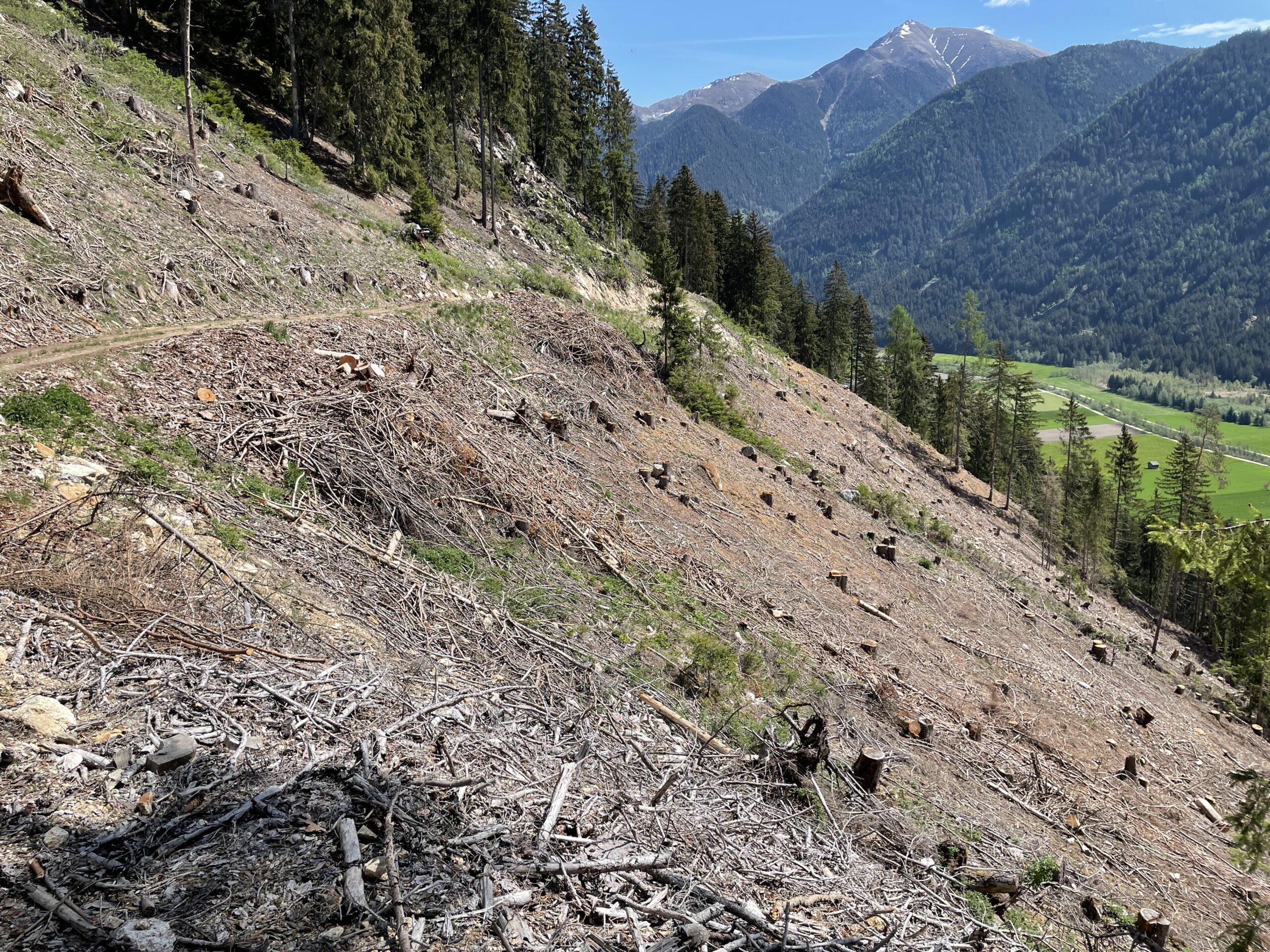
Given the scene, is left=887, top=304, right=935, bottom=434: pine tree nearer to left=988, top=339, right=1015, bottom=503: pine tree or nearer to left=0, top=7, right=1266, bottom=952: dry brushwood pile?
left=988, top=339, right=1015, bottom=503: pine tree

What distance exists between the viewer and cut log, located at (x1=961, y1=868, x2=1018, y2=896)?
23.3 ft

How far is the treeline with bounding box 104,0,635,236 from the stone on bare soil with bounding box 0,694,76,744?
22.9m

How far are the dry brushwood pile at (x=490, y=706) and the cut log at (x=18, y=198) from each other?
4.56m

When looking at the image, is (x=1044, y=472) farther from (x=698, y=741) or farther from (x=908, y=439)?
(x=698, y=741)

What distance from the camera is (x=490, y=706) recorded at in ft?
21.8

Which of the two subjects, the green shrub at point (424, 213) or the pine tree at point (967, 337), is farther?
the pine tree at point (967, 337)

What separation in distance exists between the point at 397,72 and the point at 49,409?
1037 inches

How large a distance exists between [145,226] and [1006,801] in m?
19.5

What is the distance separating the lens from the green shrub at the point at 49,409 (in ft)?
26.5

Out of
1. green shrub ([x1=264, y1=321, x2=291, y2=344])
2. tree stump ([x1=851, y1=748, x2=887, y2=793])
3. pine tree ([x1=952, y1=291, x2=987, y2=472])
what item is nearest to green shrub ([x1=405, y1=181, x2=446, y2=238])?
green shrub ([x1=264, y1=321, x2=291, y2=344])

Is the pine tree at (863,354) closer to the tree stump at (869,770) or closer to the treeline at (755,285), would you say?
the treeline at (755,285)

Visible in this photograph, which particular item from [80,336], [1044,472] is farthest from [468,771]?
[1044,472]

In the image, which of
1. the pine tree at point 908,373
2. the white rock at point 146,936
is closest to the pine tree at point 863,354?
the pine tree at point 908,373

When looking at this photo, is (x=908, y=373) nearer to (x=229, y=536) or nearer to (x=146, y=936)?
(x=229, y=536)
